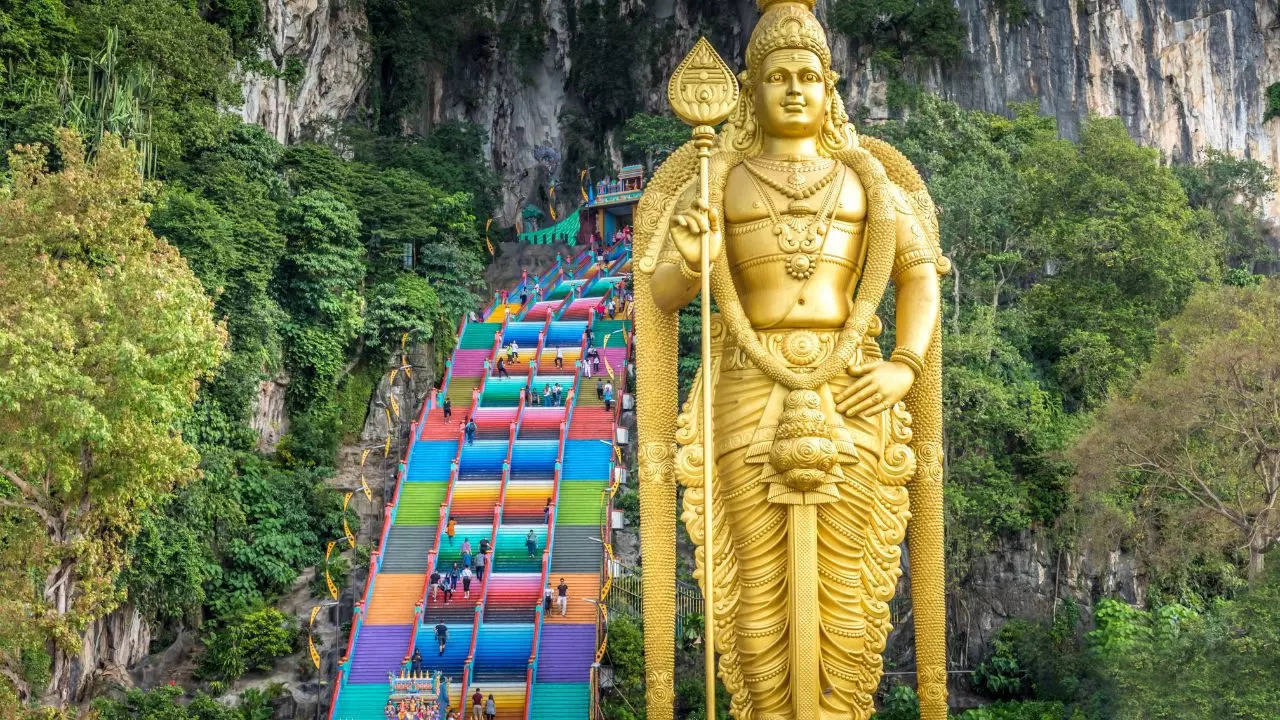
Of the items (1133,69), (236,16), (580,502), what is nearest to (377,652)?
(580,502)

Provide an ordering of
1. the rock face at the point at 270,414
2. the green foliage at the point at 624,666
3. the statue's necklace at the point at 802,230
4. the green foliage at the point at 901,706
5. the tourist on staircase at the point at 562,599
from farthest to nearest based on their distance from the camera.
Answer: the rock face at the point at 270,414, the tourist on staircase at the point at 562,599, the green foliage at the point at 624,666, the green foliage at the point at 901,706, the statue's necklace at the point at 802,230

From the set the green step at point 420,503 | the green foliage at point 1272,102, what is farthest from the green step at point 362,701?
the green foliage at point 1272,102

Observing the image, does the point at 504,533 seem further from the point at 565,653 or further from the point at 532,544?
the point at 565,653

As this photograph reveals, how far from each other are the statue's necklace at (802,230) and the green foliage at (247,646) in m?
11.7

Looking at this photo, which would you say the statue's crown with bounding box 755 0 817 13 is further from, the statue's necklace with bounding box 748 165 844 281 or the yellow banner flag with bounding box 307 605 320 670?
the yellow banner flag with bounding box 307 605 320 670

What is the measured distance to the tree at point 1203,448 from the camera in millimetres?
14586

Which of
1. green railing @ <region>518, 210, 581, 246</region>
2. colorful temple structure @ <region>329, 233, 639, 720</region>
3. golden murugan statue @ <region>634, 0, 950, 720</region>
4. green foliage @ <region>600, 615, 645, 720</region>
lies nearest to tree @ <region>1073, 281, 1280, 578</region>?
green foliage @ <region>600, 615, 645, 720</region>

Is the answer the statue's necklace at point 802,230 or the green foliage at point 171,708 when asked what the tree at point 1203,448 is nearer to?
the statue's necklace at point 802,230

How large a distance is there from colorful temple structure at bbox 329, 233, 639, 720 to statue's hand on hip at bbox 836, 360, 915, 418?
8.35 metres

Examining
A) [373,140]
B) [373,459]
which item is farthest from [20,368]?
[373,140]

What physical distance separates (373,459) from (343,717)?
725cm

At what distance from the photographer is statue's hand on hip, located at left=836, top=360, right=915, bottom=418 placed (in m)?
8.44

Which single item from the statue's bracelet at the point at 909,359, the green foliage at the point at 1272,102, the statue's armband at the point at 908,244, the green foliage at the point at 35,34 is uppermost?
the green foliage at the point at 1272,102

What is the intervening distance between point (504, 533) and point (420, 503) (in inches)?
66.3
